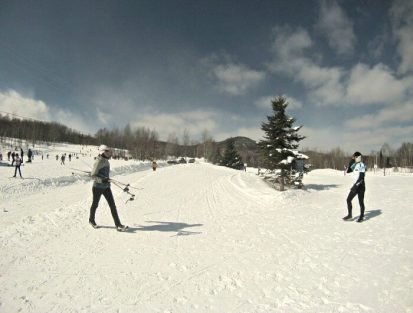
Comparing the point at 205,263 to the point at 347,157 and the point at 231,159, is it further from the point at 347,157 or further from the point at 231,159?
the point at 347,157

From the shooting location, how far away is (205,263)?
4820 mm

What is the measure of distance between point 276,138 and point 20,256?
15.9 m

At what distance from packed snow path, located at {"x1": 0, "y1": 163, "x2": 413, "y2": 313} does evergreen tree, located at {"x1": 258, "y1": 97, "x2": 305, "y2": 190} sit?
28.4 feet

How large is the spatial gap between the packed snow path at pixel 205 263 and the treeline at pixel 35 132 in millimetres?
122488

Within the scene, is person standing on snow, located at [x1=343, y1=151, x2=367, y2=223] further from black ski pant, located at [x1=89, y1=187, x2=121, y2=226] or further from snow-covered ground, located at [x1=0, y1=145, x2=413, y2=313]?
black ski pant, located at [x1=89, y1=187, x2=121, y2=226]

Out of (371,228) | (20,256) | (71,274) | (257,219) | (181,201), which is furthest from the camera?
(181,201)

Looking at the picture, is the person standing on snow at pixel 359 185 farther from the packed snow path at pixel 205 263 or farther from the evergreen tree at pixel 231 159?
the evergreen tree at pixel 231 159

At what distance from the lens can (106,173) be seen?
6.70 m

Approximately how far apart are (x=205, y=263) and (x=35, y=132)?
150391mm

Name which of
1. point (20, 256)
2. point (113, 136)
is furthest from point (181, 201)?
point (113, 136)

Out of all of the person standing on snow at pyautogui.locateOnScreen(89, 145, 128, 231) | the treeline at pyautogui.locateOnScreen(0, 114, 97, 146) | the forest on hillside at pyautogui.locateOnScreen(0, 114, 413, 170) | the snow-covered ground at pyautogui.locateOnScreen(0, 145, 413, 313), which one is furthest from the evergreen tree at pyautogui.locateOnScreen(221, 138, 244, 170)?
the treeline at pyautogui.locateOnScreen(0, 114, 97, 146)

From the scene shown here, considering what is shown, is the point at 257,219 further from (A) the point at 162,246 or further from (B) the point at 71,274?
(B) the point at 71,274

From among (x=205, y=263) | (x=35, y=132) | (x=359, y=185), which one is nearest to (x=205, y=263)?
(x=205, y=263)

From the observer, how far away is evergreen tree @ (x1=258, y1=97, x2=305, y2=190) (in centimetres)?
1742
